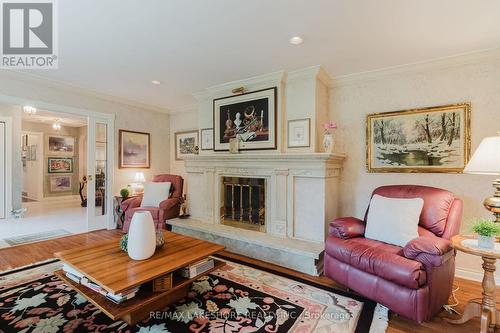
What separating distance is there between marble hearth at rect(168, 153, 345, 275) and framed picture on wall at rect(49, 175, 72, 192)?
5972 mm

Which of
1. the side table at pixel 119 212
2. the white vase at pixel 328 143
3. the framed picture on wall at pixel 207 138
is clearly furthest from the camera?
the side table at pixel 119 212

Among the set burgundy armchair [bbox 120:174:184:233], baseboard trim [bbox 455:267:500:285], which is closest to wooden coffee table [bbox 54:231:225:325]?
burgundy armchair [bbox 120:174:184:233]

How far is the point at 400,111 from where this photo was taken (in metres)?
2.93

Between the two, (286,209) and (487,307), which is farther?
(286,209)

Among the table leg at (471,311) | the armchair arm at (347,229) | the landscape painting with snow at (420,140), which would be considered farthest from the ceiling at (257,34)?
the table leg at (471,311)

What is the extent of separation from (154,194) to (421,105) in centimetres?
397

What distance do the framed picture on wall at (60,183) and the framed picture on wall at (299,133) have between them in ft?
25.1

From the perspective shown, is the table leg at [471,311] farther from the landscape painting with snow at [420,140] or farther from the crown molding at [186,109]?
the crown molding at [186,109]

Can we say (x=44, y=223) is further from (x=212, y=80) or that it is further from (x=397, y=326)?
(x=397, y=326)

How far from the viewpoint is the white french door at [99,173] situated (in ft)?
13.8

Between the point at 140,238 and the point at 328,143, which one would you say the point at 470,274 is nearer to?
the point at 328,143

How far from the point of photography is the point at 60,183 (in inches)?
296

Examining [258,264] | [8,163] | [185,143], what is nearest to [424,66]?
[258,264]

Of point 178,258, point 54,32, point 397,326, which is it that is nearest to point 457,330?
point 397,326
